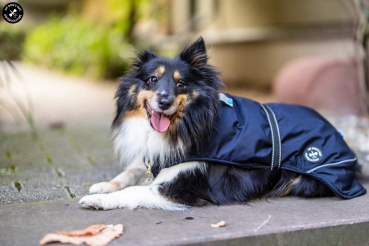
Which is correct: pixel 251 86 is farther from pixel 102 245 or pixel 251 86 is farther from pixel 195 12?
pixel 102 245

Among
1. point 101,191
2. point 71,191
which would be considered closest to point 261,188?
point 101,191

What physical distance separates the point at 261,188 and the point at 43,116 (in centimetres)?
510

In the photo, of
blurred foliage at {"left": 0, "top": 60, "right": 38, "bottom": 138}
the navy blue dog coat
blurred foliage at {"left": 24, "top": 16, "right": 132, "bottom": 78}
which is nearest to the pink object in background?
the navy blue dog coat

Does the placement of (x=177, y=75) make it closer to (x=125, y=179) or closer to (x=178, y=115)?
(x=178, y=115)

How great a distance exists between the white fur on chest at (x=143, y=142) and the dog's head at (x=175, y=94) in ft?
0.16

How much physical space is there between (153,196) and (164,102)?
2.34ft

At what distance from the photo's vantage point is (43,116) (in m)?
6.66

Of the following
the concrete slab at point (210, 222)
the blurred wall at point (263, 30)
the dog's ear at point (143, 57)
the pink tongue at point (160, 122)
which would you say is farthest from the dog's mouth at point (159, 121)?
the blurred wall at point (263, 30)

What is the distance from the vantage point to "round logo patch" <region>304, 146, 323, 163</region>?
9.21 ft

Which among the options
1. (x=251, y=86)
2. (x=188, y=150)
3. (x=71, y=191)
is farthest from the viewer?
(x=251, y=86)

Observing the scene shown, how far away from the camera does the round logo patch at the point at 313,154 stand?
2.81 metres

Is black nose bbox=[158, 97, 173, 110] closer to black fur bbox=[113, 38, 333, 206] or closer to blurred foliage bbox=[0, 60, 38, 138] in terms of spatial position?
black fur bbox=[113, 38, 333, 206]

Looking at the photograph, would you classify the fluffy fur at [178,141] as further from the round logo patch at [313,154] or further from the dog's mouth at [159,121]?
the round logo patch at [313,154]

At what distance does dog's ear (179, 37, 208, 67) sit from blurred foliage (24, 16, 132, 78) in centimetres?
833
